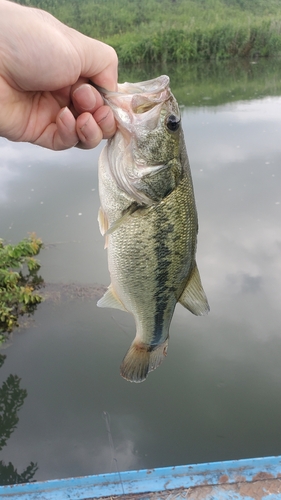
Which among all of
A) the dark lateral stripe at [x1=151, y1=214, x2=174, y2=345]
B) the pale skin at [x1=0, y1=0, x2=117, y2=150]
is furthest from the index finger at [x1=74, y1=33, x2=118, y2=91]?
the dark lateral stripe at [x1=151, y1=214, x2=174, y2=345]

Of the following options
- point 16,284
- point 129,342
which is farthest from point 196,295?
point 16,284

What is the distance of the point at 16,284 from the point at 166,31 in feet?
47.9

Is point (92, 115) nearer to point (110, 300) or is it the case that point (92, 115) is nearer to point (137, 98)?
point (137, 98)

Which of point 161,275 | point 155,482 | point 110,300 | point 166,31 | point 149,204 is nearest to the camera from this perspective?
point 149,204

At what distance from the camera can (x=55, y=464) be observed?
2930 millimetres

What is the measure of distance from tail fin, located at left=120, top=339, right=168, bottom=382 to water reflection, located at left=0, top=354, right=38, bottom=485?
1.77 m

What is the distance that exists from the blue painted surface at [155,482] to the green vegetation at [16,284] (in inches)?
68.9

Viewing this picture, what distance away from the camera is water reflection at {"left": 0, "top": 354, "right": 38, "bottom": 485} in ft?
9.45

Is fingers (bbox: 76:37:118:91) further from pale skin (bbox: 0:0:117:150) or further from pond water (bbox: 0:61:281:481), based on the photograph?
pond water (bbox: 0:61:281:481)

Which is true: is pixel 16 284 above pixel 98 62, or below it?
below

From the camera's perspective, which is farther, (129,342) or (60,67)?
(129,342)

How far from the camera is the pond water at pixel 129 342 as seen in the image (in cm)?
305

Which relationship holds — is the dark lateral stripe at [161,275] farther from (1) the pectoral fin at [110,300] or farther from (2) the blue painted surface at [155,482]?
(2) the blue painted surface at [155,482]

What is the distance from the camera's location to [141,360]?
1.73m
